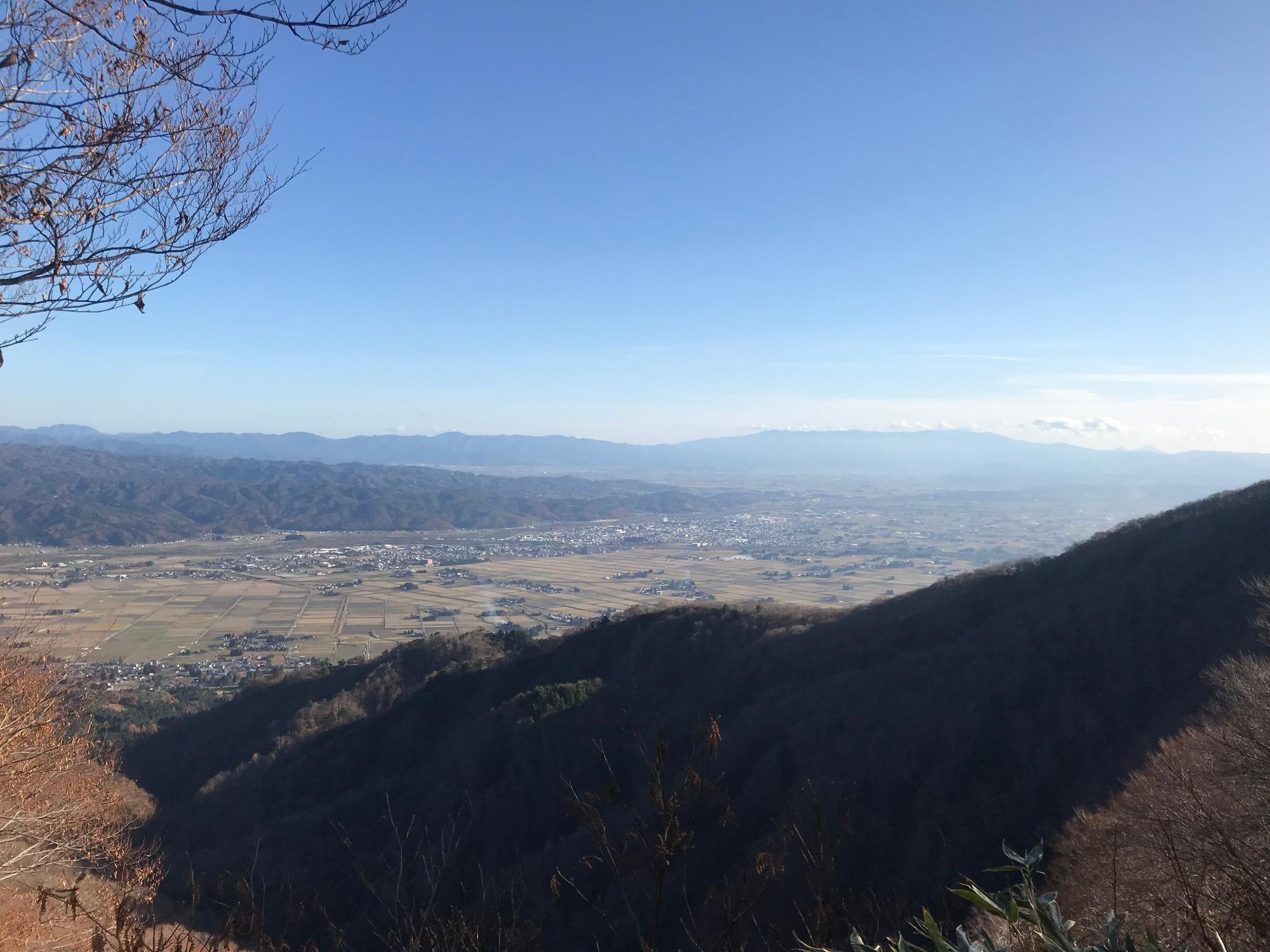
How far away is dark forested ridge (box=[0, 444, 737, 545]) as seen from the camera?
77625 millimetres

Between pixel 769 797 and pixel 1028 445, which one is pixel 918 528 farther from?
pixel 1028 445

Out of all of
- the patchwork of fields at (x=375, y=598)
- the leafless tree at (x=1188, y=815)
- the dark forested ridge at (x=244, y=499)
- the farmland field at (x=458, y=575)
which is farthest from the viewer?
the dark forested ridge at (x=244, y=499)

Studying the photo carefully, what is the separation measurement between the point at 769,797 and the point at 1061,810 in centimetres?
524

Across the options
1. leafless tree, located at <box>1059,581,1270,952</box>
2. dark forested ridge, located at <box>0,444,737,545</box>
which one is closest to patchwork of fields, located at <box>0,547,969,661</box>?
dark forested ridge, located at <box>0,444,737,545</box>

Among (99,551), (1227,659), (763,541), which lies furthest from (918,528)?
(99,551)

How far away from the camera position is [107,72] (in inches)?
164

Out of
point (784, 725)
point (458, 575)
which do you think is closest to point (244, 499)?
point (458, 575)

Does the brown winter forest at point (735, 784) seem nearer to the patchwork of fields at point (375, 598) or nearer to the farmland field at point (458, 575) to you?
the farmland field at point (458, 575)

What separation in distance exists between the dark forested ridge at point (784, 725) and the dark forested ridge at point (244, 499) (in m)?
63.5

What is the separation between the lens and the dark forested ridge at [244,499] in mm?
77625

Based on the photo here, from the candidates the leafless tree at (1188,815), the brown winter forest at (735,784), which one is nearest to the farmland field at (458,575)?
the brown winter forest at (735,784)

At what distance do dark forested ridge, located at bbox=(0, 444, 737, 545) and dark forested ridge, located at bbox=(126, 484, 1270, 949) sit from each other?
6349cm

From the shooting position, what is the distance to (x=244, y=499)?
318 feet

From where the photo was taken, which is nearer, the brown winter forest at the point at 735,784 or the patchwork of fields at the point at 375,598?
the brown winter forest at the point at 735,784
